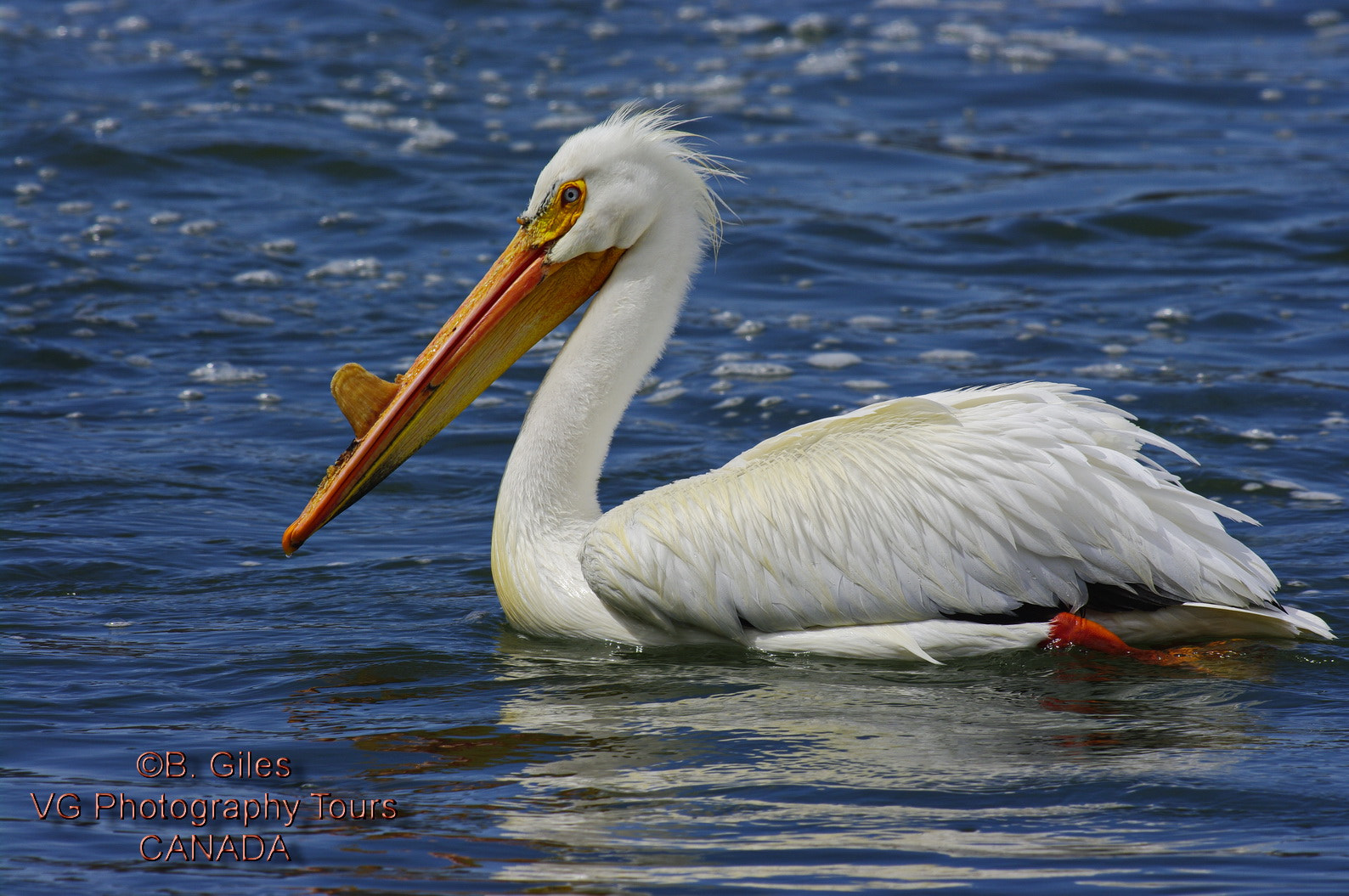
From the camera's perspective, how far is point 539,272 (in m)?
4.55

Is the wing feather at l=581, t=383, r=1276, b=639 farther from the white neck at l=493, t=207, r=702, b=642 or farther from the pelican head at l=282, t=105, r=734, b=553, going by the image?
the pelican head at l=282, t=105, r=734, b=553

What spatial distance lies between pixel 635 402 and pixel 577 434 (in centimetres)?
234

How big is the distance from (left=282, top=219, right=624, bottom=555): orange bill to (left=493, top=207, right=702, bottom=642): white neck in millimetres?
109

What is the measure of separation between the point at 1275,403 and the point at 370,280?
4403mm

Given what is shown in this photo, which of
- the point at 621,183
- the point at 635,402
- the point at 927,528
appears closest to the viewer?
the point at 927,528

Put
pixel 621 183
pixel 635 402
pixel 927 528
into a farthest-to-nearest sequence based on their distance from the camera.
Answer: pixel 635 402, pixel 621 183, pixel 927 528

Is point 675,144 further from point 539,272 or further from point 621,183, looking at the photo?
point 539,272

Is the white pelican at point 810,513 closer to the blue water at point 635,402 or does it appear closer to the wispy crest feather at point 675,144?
the wispy crest feather at point 675,144

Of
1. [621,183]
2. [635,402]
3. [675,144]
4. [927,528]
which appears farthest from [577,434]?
[635,402]

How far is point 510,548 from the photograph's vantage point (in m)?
4.39

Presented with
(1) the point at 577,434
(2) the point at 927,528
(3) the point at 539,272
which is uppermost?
(3) the point at 539,272

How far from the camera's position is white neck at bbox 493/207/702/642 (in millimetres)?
4336

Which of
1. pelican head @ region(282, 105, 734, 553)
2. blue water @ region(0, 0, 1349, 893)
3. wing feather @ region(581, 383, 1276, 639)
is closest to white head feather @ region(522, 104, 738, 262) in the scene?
pelican head @ region(282, 105, 734, 553)

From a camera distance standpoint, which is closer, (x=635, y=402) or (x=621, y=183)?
(x=621, y=183)
